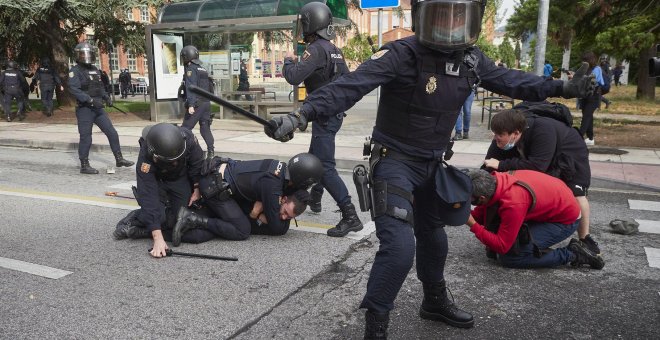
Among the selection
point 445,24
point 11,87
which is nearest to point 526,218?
point 445,24

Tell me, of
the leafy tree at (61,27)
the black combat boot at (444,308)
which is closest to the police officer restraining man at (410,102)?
the black combat boot at (444,308)

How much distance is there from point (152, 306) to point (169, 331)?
0.39 m

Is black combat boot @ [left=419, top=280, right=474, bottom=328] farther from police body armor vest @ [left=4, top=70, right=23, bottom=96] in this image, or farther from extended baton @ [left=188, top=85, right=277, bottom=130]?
police body armor vest @ [left=4, top=70, right=23, bottom=96]

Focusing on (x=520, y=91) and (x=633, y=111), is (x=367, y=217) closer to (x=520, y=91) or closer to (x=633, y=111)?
(x=520, y=91)

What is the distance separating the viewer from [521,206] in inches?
143

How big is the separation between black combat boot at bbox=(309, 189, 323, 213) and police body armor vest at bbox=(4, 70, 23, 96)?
14291 millimetres

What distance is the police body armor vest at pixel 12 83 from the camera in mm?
16266

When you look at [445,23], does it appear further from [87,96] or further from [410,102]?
[87,96]

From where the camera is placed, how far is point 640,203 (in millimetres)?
6117

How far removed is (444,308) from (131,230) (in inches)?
110

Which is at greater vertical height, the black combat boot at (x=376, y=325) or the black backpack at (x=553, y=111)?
the black backpack at (x=553, y=111)

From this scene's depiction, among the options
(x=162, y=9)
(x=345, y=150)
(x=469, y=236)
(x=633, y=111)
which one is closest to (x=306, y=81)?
(x=469, y=236)

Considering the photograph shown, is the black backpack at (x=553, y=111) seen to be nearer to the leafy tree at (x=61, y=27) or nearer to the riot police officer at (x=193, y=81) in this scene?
the riot police officer at (x=193, y=81)

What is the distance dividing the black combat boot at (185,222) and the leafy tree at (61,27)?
12.5 meters
